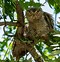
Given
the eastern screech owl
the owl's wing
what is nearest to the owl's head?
the eastern screech owl

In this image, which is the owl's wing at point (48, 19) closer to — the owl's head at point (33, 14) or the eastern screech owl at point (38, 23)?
the eastern screech owl at point (38, 23)

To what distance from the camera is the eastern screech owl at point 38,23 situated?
1.16 m

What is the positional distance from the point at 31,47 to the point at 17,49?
18cm

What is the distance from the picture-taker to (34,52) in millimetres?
1157

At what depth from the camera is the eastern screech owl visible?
1.16 metres

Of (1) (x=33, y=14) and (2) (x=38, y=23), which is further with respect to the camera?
(2) (x=38, y=23)

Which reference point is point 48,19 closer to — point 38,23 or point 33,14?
point 38,23

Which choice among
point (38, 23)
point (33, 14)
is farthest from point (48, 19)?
point (33, 14)

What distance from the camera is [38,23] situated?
4.35 ft

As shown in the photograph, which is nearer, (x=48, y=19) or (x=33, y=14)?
(x=33, y=14)

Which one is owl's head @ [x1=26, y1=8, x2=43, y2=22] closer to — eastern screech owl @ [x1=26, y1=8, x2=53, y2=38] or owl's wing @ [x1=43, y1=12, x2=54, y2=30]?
eastern screech owl @ [x1=26, y1=8, x2=53, y2=38]

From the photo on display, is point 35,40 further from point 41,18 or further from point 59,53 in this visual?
point 59,53

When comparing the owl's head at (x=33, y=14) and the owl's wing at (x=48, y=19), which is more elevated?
the owl's head at (x=33, y=14)

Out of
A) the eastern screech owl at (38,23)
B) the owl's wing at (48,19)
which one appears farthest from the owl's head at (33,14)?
the owl's wing at (48,19)
